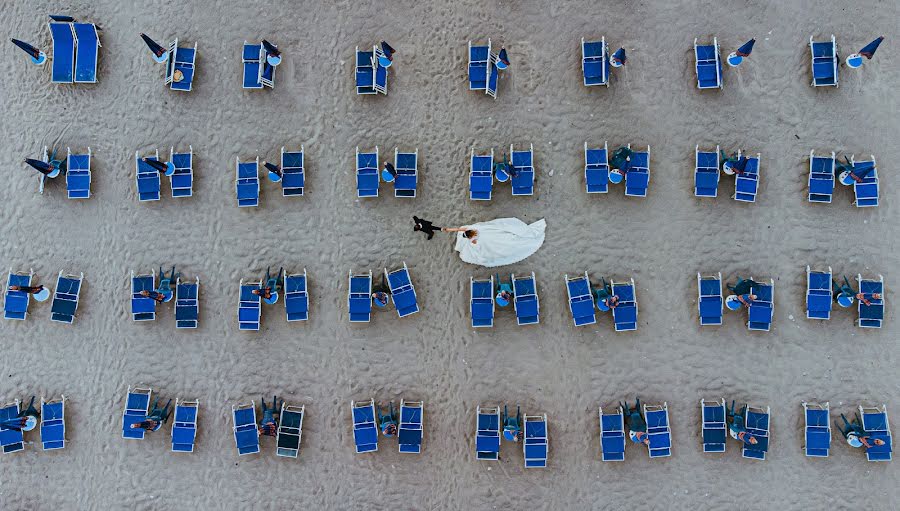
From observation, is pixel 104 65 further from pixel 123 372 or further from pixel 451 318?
pixel 451 318

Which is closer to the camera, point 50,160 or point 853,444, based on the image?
point 853,444

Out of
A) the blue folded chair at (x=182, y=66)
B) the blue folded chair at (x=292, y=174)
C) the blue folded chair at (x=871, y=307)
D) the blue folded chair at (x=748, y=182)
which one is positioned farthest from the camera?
the blue folded chair at (x=182, y=66)

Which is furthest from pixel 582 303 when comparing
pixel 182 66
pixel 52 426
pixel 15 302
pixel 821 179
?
pixel 15 302

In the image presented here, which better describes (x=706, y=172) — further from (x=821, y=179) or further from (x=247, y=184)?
(x=247, y=184)

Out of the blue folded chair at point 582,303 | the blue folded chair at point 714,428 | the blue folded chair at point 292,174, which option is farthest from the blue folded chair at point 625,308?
the blue folded chair at point 292,174

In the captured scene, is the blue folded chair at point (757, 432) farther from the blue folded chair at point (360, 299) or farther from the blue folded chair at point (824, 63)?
the blue folded chair at point (360, 299)

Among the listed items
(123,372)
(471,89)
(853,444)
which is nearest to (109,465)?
(123,372)
